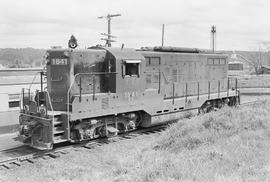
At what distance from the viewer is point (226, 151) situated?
739 centimetres

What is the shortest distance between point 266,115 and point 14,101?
1098 cm

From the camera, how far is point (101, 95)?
1072 centimetres

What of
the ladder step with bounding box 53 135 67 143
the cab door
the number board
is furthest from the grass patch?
the number board

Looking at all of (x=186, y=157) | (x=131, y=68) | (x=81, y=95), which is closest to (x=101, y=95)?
(x=81, y=95)

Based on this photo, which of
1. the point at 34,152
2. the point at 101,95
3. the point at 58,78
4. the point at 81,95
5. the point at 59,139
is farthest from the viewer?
the point at 58,78

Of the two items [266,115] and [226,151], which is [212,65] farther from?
[226,151]

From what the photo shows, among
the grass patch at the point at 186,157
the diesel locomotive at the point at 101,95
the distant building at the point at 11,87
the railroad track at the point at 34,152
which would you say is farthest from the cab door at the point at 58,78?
the distant building at the point at 11,87

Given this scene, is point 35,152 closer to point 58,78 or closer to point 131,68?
point 58,78

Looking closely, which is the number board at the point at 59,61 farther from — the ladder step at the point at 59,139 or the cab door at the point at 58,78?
the ladder step at the point at 59,139

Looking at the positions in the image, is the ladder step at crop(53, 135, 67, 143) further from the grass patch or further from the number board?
the number board

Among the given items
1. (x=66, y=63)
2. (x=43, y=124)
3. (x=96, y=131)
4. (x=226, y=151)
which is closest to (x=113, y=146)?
(x=96, y=131)

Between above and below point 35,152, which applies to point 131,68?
above

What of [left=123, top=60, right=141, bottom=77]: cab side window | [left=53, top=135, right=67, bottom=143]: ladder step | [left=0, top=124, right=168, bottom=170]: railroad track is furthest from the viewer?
[left=123, top=60, right=141, bottom=77]: cab side window

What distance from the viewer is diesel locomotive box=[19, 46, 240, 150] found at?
33.0ft
